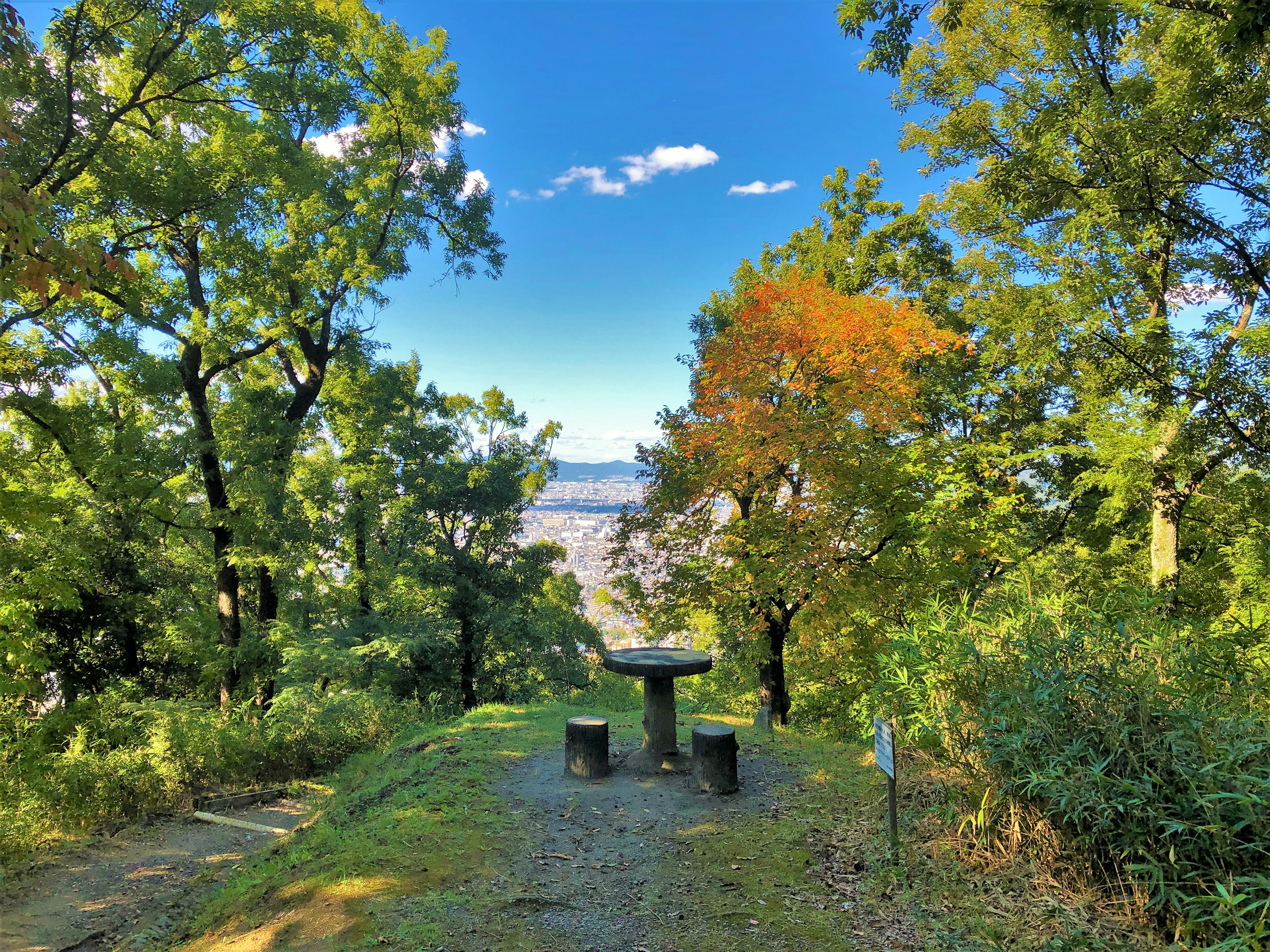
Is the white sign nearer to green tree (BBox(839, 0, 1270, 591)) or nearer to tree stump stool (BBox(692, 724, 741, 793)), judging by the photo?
tree stump stool (BBox(692, 724, 741, 793))

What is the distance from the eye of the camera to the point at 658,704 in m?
7.47

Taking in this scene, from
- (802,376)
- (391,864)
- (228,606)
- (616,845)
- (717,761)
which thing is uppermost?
(802,376)

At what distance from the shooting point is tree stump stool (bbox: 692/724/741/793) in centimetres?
641

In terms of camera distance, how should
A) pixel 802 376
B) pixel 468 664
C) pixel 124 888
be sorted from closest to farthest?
pixel 124 888, pixel 802 376, pixel 468 664

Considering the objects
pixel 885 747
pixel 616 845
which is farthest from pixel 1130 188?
pixel 616 845

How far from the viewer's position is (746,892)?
14.3 ft

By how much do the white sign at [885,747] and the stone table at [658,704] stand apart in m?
3.08

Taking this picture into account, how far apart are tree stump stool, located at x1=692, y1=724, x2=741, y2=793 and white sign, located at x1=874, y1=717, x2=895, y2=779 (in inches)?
91.7

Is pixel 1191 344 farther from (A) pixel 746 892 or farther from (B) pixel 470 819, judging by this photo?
(B) pixel 470 819

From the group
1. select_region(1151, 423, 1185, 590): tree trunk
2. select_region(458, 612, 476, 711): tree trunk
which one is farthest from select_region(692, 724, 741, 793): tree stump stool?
select_region(458, 612, 476, 711): tree trunk

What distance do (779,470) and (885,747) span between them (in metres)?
6.72

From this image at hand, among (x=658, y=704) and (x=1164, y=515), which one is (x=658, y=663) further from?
(x=1164, y=515)

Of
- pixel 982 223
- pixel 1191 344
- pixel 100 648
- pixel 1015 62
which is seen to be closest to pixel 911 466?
pixel 1191 344

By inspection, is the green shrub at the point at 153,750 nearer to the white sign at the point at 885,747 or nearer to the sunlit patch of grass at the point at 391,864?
the sunlit patch of grass at the point at 391,864
